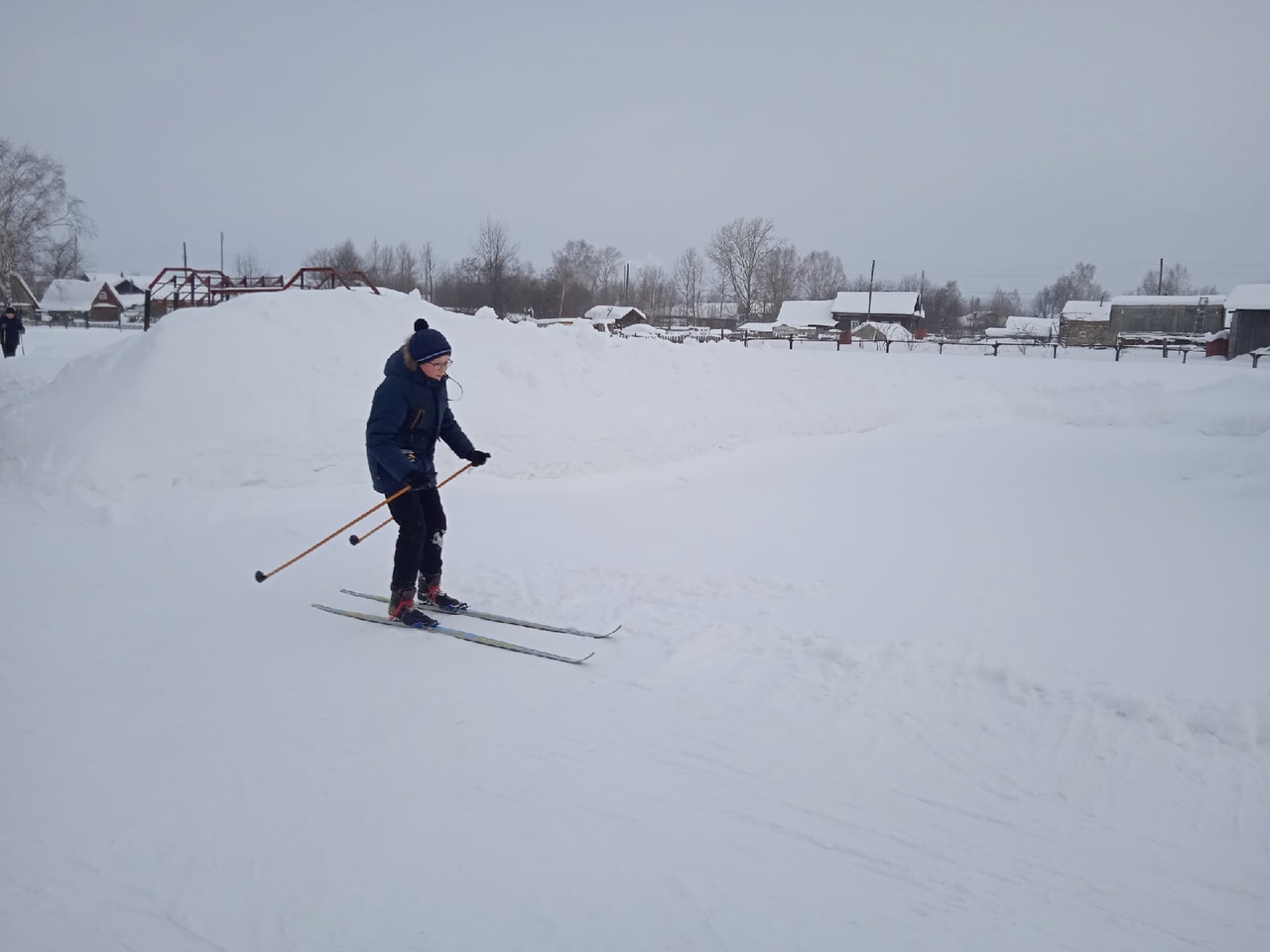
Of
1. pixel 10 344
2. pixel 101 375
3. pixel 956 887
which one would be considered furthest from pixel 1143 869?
pixel 10 344

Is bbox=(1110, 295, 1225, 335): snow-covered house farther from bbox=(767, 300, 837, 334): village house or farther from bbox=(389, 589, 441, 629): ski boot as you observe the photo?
bbox=(389, 589, 441, 629): ski boot

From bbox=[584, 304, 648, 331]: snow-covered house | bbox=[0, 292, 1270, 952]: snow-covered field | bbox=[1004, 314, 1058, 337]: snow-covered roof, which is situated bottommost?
bbox=[0, 292, 1270, 952]: snow-covered field

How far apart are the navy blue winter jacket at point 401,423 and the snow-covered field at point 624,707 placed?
1161 mm

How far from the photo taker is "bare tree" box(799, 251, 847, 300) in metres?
104

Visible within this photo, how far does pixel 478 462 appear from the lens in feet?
19.4

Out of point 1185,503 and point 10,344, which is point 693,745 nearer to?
point 1185,503

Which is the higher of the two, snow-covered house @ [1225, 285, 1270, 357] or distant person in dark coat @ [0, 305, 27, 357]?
snow-covered house @ [1225, 285, 1270, 357]

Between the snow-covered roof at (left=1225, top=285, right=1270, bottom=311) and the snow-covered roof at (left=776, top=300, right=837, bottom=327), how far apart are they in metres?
36.5

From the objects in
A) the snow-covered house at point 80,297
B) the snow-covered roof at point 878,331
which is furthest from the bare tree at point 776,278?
the snow-covered house at point 80,297

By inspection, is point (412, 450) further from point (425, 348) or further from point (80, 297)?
point (80, 297)

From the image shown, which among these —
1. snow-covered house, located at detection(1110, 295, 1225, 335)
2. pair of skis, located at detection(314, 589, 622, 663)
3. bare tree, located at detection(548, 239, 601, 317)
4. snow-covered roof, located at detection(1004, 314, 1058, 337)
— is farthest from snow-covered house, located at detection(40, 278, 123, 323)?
snow-covered house, located at detection(1110, 295, 1225, 335)

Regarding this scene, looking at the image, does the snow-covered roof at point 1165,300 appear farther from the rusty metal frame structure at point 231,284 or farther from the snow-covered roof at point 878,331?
the rusty metal frame structure at point 231,284

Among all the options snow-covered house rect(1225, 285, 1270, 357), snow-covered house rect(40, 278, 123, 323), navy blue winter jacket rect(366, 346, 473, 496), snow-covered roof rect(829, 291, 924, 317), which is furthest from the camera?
snow-covered roof rect(829, 291, 924, 317)

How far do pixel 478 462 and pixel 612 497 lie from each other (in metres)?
4.53
